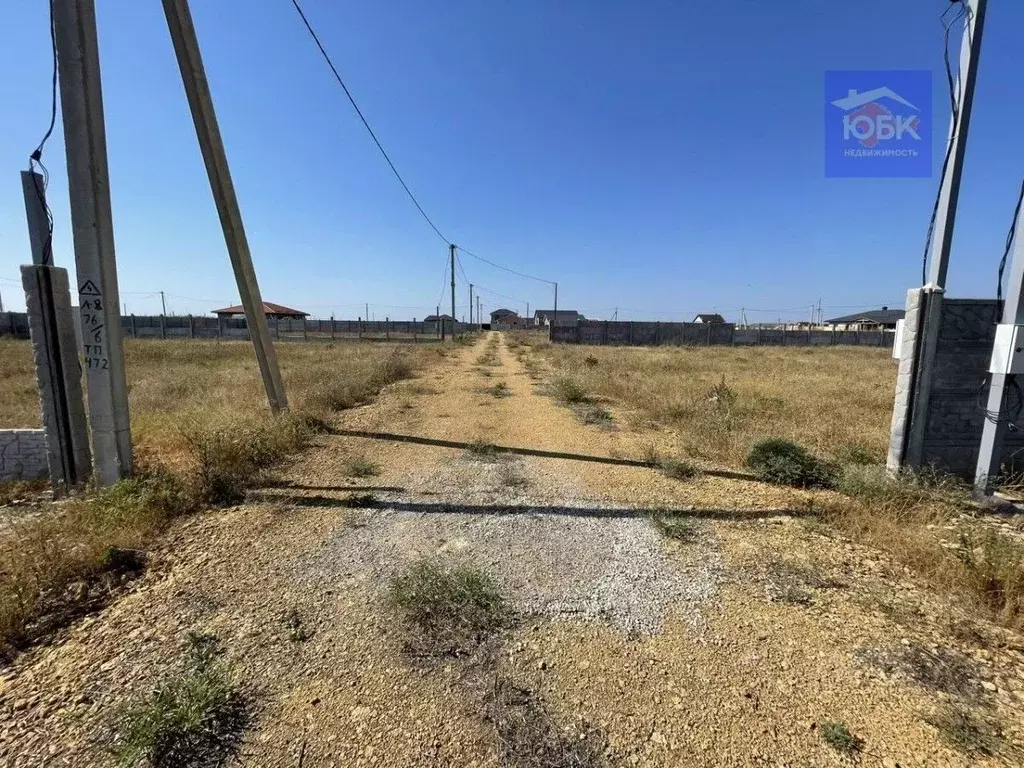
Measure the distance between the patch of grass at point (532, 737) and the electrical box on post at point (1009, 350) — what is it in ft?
17.3

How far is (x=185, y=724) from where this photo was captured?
1.88 m

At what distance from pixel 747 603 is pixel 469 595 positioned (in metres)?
1.82

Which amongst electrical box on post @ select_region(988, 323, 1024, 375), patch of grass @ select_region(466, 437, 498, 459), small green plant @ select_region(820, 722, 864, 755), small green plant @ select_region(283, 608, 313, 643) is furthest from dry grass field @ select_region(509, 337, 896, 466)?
small green plant @ select_region(283, 608, 313, 643)

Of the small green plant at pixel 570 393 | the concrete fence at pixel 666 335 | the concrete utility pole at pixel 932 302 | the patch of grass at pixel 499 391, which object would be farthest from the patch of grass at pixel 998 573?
the concrete fence at pixel 666 335

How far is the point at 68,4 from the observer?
158 inches

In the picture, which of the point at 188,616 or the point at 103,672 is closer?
the point at 103,672

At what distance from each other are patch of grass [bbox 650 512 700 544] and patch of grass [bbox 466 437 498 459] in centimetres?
261

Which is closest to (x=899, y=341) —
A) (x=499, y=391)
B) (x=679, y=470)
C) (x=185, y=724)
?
(x=679, y=470)

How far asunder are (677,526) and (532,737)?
247cm

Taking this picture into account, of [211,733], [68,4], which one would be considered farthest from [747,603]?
[68,4]

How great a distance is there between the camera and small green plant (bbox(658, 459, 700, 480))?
5.39 m

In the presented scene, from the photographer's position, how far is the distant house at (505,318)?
11796 centimetres

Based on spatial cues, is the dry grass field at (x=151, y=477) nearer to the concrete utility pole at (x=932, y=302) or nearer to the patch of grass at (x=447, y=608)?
the patch of grass at (x=447, y=608)

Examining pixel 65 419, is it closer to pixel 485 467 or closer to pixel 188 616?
pixel 188 616
